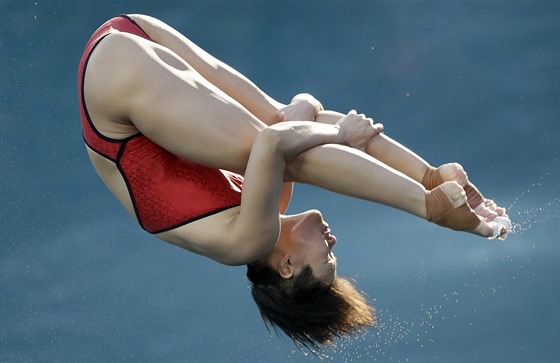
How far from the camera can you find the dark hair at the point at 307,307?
5.70 meters

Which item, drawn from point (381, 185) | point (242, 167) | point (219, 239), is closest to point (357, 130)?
point (381, 185)

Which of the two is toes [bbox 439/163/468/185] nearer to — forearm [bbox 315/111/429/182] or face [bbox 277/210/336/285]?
forearm [bbox 315/111/429/182]

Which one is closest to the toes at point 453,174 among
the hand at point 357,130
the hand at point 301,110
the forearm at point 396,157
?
the forearm at point 396,157

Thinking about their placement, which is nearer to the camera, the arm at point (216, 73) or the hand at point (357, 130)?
the hand at point (357, 130)

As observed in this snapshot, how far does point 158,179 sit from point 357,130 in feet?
3.31

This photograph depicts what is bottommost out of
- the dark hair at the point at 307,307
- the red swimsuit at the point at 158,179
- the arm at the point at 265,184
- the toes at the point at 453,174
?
the dark hair at the point at 307,307

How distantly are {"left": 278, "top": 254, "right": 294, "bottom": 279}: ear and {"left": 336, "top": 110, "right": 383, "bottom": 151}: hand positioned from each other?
773mm

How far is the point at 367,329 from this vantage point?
227 inches

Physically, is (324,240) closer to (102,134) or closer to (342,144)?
(342,144)

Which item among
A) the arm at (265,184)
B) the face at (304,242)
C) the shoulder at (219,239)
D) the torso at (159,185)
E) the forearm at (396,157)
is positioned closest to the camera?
the arm at (265,184)

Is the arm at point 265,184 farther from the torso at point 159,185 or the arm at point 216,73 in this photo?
the arm at point 216,73

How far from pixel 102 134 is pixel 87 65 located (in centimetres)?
35

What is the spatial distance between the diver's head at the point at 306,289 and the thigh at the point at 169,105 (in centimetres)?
80

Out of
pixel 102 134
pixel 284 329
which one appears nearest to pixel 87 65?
Result: pixel 102 134
